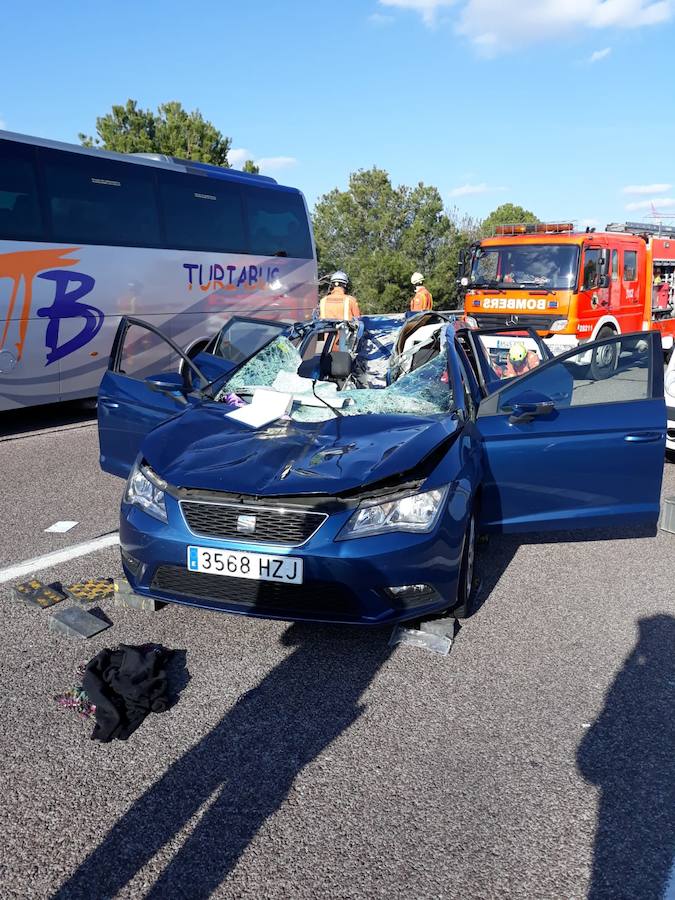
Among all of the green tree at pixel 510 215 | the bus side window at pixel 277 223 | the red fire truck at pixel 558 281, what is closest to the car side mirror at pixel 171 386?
the bus side window at pixel 277 223

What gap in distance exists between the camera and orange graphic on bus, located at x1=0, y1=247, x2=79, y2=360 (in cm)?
874

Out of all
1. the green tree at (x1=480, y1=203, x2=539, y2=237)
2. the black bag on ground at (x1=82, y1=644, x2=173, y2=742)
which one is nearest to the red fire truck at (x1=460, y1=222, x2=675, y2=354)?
the black bag on ground at (x1=82, y1=644, x2=173, y2=742)

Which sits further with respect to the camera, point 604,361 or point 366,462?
point 604,361

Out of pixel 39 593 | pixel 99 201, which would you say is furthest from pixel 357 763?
pixel 99 201

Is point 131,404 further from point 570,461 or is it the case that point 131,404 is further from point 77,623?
point 570,461

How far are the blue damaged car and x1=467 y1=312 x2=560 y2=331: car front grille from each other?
7336mm

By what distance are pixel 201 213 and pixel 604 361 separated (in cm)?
763

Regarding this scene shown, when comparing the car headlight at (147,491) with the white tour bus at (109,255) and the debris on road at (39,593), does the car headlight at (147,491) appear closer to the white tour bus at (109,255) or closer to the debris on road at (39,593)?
the debris on road at (39,593)

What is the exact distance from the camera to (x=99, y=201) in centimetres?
970

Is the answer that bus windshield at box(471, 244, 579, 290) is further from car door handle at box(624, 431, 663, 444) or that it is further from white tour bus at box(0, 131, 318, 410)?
car door handle at box(624, 431, 663, 444)

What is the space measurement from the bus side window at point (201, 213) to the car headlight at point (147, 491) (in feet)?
24.5

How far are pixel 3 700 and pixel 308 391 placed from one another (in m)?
2.59

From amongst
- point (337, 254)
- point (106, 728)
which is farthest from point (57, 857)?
point (337, 254)

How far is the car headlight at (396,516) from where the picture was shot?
3379 millimetres
